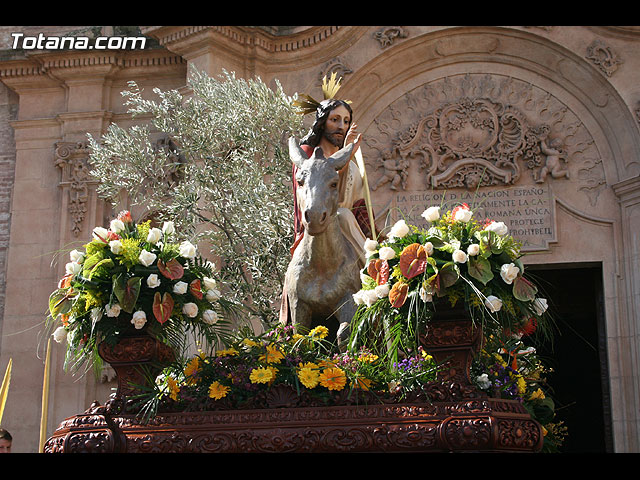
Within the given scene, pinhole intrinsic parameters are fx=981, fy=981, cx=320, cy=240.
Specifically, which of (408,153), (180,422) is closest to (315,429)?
(180,422)

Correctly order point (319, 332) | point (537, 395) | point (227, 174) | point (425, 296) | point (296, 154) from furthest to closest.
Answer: point (227, 174) < point (537, 395) < point (296, 154) < point (319, 332) < point (425, 296)

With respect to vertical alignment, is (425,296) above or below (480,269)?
below

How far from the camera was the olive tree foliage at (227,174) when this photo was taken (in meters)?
12.7

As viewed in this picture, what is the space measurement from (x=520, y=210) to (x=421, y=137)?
1.87m

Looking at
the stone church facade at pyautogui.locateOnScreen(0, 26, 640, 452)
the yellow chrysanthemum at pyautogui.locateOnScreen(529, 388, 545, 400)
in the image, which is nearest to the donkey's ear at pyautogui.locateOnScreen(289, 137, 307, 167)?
the yellow chrysanthemum at pyautogui.locateOnScreen(529, 388, 545, 400)

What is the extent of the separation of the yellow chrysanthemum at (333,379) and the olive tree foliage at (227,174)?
596cm

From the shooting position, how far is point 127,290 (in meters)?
6.79

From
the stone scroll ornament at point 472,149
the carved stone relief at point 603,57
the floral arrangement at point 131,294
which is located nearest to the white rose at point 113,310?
the floral arrangement at point 131,294

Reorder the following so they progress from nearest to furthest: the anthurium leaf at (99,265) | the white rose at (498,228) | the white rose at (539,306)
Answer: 1. the white rose at (498,228)
2. the white rose at (539,306)
3. the anthurium leaf at (99,265)

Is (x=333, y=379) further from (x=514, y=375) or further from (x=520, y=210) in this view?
(x=520, y=210)

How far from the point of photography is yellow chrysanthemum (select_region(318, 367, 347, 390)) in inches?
242

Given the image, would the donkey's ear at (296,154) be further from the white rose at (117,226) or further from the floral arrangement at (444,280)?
the white rose at (117,226)

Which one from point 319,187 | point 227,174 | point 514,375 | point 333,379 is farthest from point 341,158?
point 227,174

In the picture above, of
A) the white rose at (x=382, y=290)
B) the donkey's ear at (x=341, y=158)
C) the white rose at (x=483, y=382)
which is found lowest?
the white rose at (x=483, y=382)
